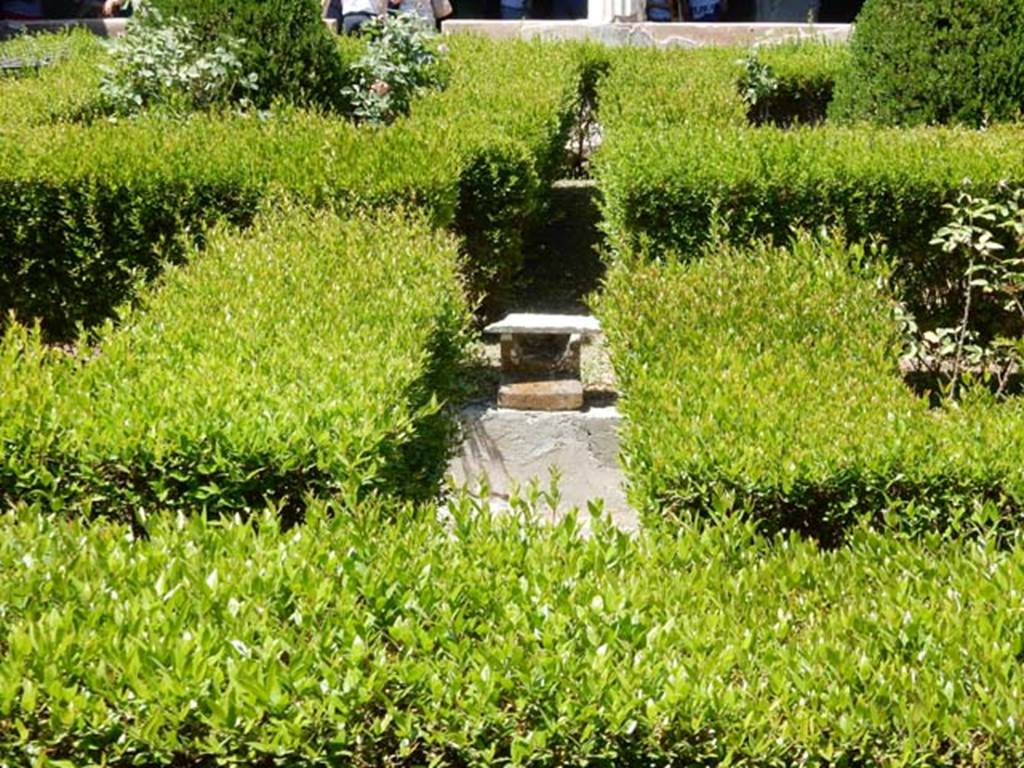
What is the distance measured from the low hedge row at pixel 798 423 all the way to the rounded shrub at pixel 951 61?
318 cm

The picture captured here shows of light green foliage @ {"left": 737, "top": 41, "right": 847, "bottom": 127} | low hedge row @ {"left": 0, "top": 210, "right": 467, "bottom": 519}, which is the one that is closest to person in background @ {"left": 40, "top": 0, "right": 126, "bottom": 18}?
light green foliage @ {"left": 737, "top": 41, "right": 847, "bottom": 127}

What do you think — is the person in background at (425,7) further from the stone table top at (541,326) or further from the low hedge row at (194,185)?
the stone table top at (541,326)

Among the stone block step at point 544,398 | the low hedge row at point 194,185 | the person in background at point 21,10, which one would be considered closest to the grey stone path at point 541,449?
the stone block step at point 544,398

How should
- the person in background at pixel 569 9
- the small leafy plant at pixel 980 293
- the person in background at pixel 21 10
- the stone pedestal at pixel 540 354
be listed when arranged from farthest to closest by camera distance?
the person in background at pixel 569 9
the person in background at pixel 21 10
the stone pedestal at pixel 540 354
the small leafy plant at pixel 980 293

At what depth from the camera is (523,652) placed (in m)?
2.58

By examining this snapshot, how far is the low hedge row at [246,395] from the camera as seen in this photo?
137 inches

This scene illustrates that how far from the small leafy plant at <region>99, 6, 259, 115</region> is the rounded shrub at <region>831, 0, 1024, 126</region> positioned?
377cm

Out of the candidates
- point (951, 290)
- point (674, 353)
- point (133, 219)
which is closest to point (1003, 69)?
point (951, 290)

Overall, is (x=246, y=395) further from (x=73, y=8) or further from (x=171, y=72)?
(x=73, y=8)

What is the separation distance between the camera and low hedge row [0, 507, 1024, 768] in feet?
7.93

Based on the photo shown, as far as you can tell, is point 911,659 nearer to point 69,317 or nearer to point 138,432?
point 138,432

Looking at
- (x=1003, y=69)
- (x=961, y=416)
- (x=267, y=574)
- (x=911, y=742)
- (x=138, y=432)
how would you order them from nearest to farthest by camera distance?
(x=911, y=742) → (x=267, y=574) → (x=138, y=432) → (x=961, y=416) → (x=1003, y=69)

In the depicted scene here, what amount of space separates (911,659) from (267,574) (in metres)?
1.29

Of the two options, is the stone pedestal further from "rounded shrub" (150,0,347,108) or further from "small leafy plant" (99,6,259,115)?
"rounded shrub" (150,0,347,108)
